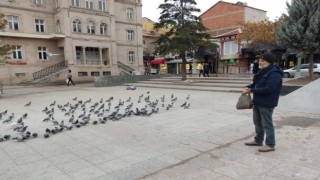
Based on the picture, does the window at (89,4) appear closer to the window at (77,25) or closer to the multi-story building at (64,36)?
the multi-story building at (64,36)

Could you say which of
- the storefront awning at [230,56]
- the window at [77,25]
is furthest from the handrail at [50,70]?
the storefront awning at [230,56]

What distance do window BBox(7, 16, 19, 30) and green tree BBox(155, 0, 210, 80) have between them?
1775 cm

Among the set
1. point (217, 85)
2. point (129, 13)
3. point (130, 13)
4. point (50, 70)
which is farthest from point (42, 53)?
point (217, 85)

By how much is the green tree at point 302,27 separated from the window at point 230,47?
2162 centimetres

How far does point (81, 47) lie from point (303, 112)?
29.4 m

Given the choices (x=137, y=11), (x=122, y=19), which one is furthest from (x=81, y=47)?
(x=137, y=11)

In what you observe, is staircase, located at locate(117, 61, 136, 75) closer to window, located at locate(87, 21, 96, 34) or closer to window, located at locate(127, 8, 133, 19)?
window, located at locate(87, 21, 96, 34)

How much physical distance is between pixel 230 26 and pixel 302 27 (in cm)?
3004

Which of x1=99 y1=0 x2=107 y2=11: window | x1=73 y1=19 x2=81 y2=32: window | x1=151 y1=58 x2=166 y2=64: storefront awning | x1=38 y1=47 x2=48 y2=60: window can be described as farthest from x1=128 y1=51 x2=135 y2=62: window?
x1=38 y1=47 x2=48 y2=60: window

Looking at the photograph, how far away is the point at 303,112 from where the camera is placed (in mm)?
8047

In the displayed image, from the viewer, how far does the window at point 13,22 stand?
27.7 m

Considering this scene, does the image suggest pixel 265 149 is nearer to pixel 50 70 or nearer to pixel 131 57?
pixel 50 70

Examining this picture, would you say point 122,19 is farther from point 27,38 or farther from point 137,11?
point 27,38

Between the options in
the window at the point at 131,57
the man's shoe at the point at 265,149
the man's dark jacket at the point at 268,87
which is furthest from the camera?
the window at the point at 131,57
